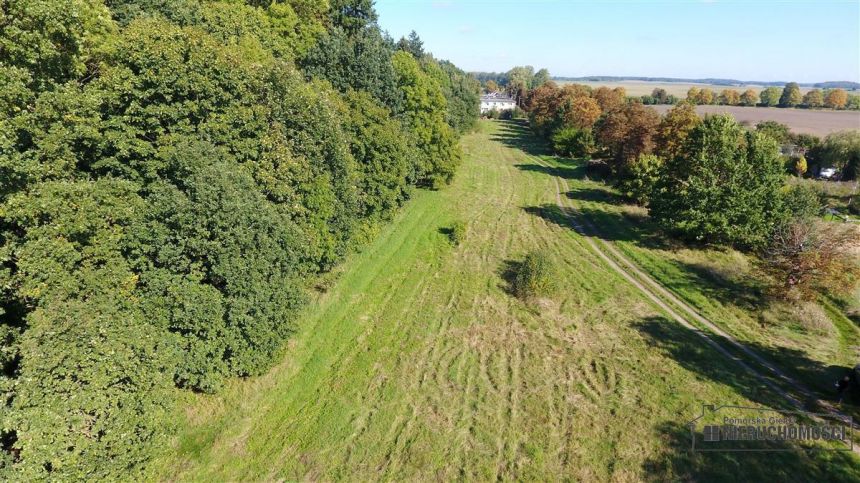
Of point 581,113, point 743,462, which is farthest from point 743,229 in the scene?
point 581,113

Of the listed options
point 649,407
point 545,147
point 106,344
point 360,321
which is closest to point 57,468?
point 106,344

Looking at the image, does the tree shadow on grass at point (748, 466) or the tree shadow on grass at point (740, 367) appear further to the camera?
the tree shadow on grass at point (740, 367)

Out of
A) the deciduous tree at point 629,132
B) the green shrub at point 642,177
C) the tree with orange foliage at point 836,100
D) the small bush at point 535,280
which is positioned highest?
the tree with orange foliage at point 836,100

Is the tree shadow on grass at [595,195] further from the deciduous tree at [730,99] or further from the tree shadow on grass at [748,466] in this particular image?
the deciduous tree at [730,99]

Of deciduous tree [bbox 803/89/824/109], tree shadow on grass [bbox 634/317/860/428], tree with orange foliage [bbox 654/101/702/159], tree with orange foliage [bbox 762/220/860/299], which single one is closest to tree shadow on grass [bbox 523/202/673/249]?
tree with orange foliage [bbox 654/101/702/159]

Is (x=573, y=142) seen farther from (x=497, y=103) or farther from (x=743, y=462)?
(x=497, y=103)

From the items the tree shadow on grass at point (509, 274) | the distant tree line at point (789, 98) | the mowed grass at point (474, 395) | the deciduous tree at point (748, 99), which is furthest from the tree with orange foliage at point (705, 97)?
the tree shadow on grass at point (509, 274)

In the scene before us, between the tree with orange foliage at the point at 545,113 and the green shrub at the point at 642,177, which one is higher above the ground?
the tree with orange foliage at the point at 545,113
